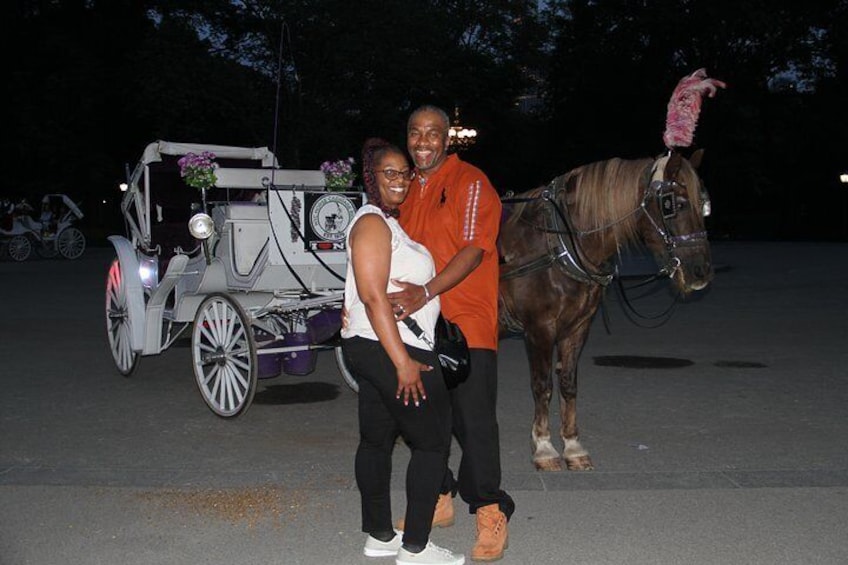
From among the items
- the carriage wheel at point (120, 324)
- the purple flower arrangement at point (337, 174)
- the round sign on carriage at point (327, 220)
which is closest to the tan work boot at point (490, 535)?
the round sign on carriage at point (327, 220)

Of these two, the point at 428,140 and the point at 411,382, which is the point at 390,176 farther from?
the point at 411,382

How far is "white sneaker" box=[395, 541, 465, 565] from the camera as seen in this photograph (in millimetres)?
3984

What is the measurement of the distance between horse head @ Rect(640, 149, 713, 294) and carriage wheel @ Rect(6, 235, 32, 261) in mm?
26250

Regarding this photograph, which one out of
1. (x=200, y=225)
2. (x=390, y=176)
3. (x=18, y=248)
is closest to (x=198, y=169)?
(x=200, y=225)

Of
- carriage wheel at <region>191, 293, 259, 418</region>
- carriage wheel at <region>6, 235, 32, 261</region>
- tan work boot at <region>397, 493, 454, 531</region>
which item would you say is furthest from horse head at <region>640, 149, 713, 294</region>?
carriage wheel at <region>6, 235, 32, 261</region>

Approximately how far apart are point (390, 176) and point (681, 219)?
227cm

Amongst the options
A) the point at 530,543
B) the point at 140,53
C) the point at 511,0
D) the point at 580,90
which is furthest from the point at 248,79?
the point at 530,543

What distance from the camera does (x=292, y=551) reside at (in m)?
4.35

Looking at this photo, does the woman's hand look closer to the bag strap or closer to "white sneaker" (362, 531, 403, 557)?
the bag strap

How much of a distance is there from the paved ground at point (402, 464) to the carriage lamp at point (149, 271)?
0.91 m

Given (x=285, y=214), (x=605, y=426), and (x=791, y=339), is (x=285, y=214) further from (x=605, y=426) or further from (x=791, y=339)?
(x=791, y=339)

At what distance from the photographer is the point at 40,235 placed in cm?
2859

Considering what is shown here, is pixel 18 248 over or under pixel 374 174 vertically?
under

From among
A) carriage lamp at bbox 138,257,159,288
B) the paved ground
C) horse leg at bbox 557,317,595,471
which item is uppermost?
Answer: carriage lamp at bbox 138,257,159,288
